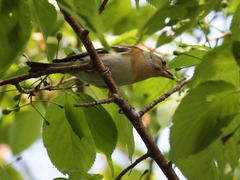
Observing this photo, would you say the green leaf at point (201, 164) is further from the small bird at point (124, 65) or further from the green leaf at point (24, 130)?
the green leaf at point (24, 130)

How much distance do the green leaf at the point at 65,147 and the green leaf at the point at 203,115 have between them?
1.29 m

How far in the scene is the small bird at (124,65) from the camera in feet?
13.1

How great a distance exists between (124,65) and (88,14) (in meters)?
3.09

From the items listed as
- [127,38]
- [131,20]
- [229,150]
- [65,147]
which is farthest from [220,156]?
[131,20]

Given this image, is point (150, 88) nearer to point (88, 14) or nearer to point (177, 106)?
point (177, 106)

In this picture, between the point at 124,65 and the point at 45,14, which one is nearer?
the point at 45,14

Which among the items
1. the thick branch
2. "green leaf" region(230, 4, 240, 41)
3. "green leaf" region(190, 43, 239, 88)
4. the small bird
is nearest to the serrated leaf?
the small bird

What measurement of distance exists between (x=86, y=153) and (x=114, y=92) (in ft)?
1.84

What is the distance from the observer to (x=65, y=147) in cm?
293

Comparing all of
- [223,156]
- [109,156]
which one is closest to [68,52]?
[109,156]

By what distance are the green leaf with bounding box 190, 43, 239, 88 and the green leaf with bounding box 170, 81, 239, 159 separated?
0.04m

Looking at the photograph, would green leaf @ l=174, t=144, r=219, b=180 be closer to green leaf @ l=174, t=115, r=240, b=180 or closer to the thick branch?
green leaf @ l=174, t=115, r=240, b=180

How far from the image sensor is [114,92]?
271cm

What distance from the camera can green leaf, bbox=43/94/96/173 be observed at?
290 cm
